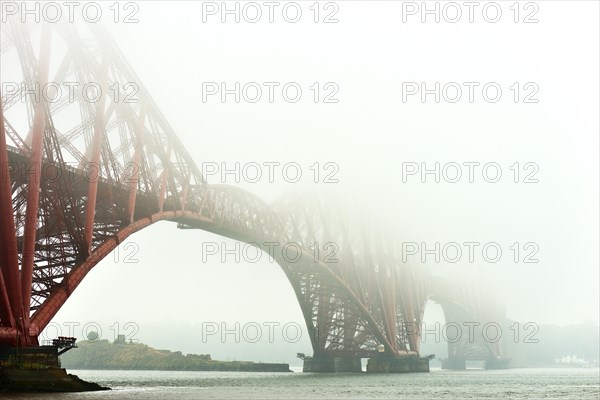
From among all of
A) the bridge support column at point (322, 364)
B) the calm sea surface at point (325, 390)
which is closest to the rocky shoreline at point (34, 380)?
the calm sea surface at point (325, 390)

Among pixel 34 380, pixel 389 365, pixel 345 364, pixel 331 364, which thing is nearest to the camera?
pixel 34 380

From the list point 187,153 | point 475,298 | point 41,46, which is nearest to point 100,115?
point 41,46

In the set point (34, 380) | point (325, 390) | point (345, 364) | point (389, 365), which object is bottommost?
point (389, 365)

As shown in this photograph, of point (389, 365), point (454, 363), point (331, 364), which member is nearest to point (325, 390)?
point (331, 364)

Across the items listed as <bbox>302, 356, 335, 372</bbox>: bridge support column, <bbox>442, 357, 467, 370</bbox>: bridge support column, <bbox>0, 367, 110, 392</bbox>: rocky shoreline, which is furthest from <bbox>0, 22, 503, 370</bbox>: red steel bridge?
<bbox>442, 357, 467, 370</bbox>: bridge support column

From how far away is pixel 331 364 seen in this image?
112 meters

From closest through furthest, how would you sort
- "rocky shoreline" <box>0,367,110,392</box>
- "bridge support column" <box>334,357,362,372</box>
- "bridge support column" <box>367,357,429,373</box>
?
1. "rocky shoreline" <box>0,367,110,392</box>
2. "bridge support column" <box>334,357,362,372</box>
3. "bridge support column" <box>367,357,429,373</box>

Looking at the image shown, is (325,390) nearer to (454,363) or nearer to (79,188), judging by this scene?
(79,188)

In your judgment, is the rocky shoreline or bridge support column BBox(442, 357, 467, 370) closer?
the rocky shoreline

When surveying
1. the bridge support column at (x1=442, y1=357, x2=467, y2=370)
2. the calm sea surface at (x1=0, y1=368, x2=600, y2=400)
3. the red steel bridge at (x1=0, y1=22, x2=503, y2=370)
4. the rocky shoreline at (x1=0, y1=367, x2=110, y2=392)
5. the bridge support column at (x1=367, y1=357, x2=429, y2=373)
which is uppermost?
the red steel bridge at (x1=0, y1=22, x2=503, y2=370)

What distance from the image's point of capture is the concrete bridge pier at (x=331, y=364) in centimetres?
11200

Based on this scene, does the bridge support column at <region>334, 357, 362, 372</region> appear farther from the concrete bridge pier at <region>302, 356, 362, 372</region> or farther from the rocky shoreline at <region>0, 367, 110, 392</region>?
the rocky shoreline at <region>0, 367, 110, 392</region>

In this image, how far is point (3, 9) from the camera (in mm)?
39969

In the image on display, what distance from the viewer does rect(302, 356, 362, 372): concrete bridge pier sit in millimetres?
112000
